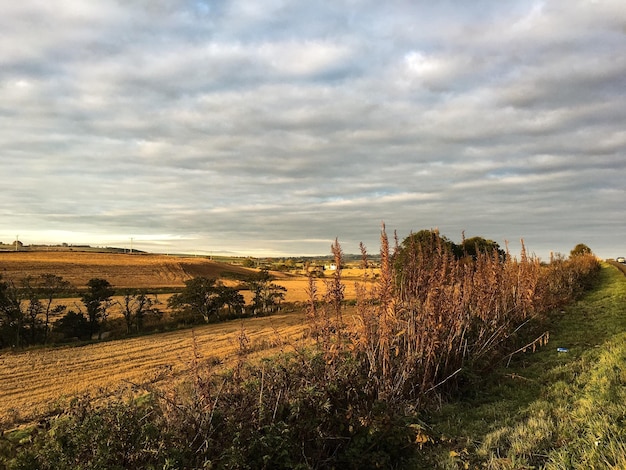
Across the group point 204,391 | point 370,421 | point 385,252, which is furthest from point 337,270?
point 204,391

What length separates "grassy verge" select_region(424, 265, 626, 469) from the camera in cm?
407

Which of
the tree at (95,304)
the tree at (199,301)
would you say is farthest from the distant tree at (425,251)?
the tree at (199,301)

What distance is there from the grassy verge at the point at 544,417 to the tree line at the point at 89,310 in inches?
771

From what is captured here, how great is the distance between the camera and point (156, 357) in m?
16.8

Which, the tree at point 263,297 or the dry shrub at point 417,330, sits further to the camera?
the tree at point 263,297

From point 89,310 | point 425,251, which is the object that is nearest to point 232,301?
point 89,310

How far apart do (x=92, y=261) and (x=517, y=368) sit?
6625 centimetres

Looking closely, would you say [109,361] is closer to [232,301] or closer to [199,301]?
[199,301]

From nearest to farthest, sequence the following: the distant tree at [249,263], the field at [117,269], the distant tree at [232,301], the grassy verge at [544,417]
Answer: the grassy verge at [544,417], the distant tree at [232,301], the field at [117,269], the distant tree at [249,263]

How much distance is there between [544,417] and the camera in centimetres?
534

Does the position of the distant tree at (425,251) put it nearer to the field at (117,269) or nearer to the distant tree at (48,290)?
the distant tree at (48,290)

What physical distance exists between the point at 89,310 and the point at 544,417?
857 inches

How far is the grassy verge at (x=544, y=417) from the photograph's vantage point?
4.07 metres

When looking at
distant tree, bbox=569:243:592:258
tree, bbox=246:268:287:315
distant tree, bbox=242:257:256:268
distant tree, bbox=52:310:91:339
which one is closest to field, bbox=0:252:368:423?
distant tree, bbox=52:310:91:339
